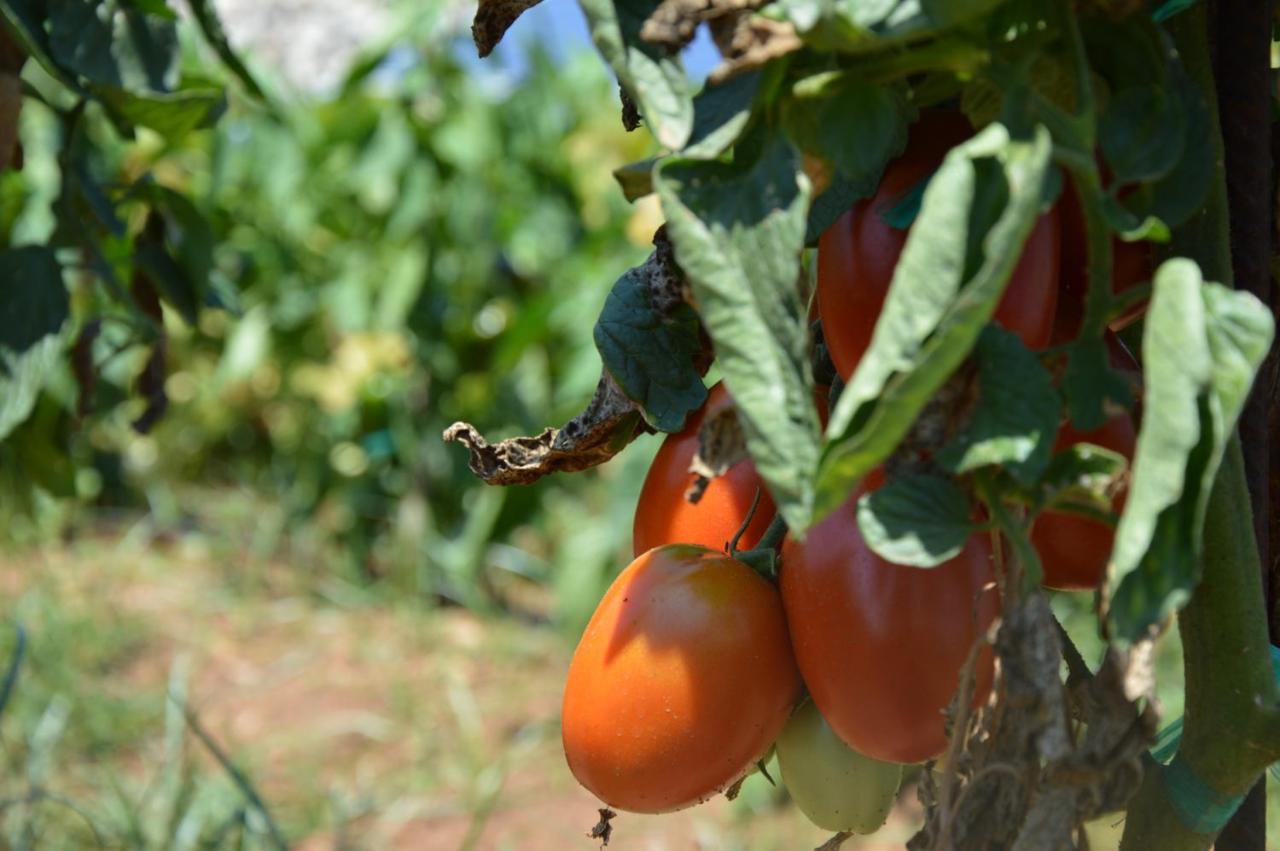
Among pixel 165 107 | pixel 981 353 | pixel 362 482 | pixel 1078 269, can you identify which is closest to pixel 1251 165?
pixel 1078 269

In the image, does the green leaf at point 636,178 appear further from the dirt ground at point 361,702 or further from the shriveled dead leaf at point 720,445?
the dirt ground at point 361,702

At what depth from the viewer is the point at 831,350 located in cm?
49

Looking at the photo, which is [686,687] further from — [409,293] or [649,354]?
[409,293]

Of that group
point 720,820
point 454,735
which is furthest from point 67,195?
point 454,735

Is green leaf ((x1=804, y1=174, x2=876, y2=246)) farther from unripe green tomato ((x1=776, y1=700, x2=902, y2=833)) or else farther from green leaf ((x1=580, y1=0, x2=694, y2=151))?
unripe green tomato ((x1=776, y1=700, x2=902, y2=833))

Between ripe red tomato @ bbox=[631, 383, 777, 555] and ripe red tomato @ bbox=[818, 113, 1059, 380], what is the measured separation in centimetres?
10

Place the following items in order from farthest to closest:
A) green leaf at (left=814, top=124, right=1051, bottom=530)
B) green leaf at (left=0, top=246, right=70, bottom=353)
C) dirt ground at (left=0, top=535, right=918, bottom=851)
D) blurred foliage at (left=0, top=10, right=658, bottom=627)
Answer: blurred foliage at (left=0, top=10, right=658, bottom=627), dirt ground at (left=0, top=535, right=918, bottom=851), green leaf at (left=0, top=246, right=70, bottom=353), green leaf at (left=814, top=124, right=1051, bottom=530)

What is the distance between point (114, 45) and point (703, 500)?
19.9 inches

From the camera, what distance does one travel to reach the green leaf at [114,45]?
812 millimetres

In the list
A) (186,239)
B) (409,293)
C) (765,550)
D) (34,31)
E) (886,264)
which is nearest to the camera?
(886,264)

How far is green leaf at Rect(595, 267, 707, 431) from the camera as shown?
551mm

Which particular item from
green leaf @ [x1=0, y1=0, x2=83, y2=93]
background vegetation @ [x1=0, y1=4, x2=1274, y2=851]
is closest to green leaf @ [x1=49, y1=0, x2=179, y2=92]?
green leaf @ [x1=0, y1=0, x2=83, y2=93]

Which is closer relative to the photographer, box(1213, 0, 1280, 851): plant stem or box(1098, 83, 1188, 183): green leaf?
box(1098, 83, 1188, 183): green leaf

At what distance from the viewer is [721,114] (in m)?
0.42
